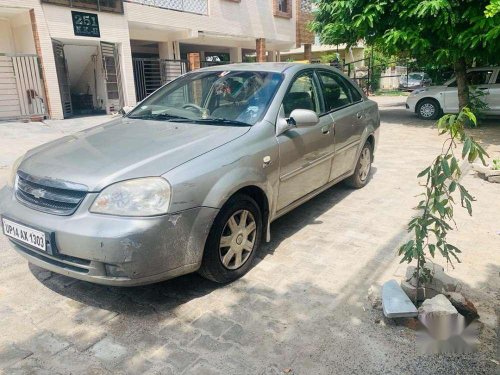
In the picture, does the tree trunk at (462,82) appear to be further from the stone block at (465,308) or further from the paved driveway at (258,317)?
the stone block at (465,308)

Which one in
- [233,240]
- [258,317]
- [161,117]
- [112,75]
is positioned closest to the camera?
[258,317]

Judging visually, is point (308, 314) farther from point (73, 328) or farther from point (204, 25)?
point (204, 25)

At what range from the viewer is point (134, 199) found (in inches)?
99.1

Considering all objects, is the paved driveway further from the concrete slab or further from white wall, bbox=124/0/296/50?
white wall, bbox=124/0/296/50

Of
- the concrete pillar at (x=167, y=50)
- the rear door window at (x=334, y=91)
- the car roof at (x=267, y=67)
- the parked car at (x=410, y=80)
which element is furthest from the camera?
the parked car at (x=410, y=80)

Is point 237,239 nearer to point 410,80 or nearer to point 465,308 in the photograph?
point 465,308

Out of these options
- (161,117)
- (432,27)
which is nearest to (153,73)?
(432,27)

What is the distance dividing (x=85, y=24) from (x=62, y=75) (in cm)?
170

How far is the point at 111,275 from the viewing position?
2.53 meters

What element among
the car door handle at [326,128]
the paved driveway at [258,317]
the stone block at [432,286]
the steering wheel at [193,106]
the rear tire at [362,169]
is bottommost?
the paved driveway at [258,317]

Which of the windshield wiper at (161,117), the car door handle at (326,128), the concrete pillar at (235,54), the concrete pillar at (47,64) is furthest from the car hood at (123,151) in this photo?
the concrete pillar at (235,54)

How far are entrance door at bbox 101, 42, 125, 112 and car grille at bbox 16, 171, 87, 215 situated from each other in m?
11.0

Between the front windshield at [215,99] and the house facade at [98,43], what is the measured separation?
861 centimetres

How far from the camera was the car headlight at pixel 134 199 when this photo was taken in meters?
2.50
